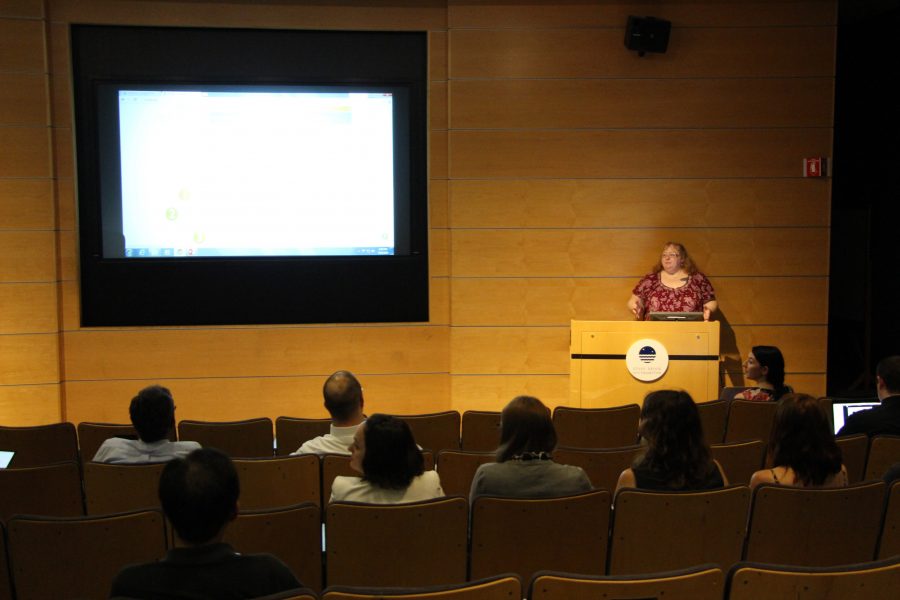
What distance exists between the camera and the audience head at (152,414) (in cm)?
368

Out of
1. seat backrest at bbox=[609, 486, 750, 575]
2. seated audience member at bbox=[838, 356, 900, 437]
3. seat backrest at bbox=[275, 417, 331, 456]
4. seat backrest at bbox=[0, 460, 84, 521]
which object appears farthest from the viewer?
seat backrest at bbox=[275, 417, 331, 456]

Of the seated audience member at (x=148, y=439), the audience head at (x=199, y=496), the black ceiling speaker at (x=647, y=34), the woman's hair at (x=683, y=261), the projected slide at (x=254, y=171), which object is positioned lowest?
the seated audience member at (x=148, y=439)

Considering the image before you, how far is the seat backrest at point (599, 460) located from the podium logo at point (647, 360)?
276 centimetres

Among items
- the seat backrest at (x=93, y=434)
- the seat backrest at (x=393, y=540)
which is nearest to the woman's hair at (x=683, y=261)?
the seat backrest at (x=93, y=434)

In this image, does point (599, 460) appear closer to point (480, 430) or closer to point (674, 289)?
point (480, 430)

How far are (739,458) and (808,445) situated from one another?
0.79 m

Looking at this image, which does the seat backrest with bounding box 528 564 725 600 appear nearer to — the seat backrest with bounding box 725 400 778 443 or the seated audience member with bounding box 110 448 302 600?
the seated audience member with bounding box 110 448 302 600

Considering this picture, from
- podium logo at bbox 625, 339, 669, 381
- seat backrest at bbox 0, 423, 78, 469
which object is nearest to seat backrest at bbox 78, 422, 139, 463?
seat backrest at bbox 0, 423, 78, 469

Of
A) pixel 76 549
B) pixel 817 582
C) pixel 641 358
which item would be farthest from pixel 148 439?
pixel 641 358

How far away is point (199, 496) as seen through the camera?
204 cm

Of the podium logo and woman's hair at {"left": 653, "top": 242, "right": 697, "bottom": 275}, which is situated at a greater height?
woman's hair at {"left": 653, "top": 242, "right": 697, "bottom": 275}

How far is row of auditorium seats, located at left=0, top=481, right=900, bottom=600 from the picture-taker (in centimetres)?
260

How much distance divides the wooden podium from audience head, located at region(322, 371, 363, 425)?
10.0 ft

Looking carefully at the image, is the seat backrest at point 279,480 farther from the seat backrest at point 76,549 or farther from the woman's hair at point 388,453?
the seat backrest at point 76,549
